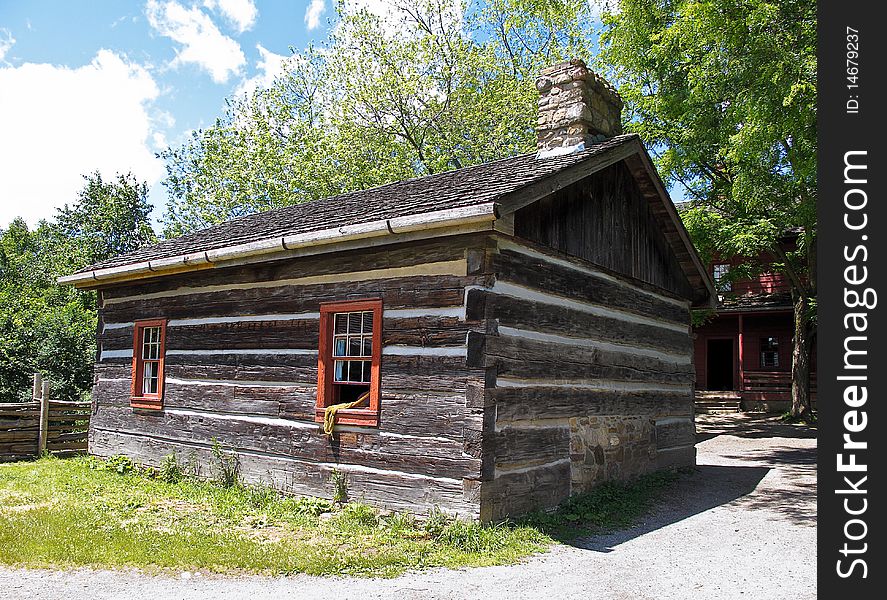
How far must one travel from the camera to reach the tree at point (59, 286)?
752 inches

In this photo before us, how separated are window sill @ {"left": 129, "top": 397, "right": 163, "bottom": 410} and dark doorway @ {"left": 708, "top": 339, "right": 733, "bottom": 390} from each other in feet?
88.7

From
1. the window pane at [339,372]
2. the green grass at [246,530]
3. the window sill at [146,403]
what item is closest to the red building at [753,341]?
the green grass at [246,530]

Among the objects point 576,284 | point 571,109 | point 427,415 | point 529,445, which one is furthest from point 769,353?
point 427,415

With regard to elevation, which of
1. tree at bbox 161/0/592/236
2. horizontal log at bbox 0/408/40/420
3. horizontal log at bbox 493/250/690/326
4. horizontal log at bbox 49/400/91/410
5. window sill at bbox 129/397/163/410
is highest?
tree at bbox 161/0/592/236

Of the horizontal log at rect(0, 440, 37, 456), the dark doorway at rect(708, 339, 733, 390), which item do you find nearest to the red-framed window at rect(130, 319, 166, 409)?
the horizontal log at rect(0, 440, 37, 456)

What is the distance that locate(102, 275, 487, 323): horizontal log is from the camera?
27.4 ft

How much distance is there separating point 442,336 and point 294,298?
2641 mm

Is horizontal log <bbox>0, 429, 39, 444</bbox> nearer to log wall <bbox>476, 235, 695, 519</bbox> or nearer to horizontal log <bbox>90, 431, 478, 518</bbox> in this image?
horizontal log <bbox>90, 431, 478, 518</bbox>

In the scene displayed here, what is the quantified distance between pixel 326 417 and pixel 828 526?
19.2ft

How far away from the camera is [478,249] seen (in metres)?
8.09

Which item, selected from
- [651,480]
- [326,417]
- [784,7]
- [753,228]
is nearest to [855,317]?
[326,417]

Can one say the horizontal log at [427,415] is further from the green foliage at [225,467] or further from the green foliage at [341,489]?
the green foliage at [225,467]

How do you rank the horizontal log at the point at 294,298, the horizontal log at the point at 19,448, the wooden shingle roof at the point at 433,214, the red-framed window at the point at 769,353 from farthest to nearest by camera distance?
the red-framed window at the point at 769,353 < the horizontal log at the point at 19,448 < the horizontal log at the point at 294,298 < the wooden shingle roof at the point at 433,214

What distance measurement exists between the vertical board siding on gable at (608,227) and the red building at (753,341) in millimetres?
14510
